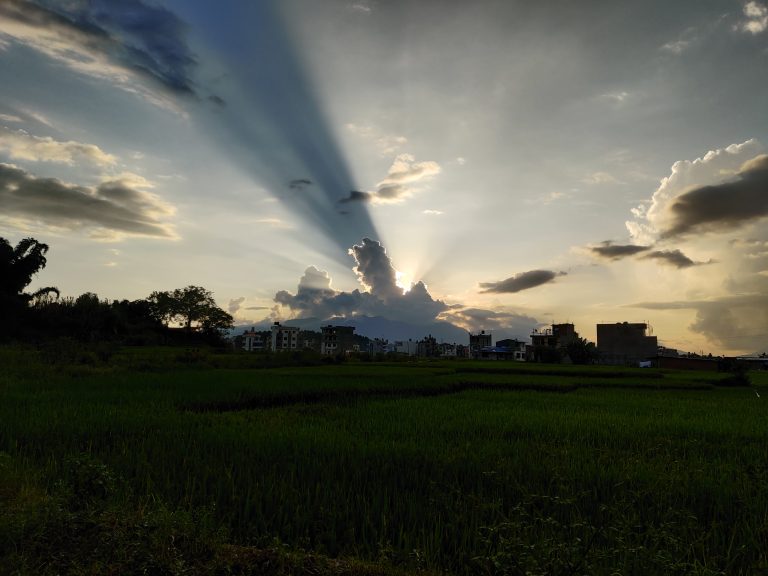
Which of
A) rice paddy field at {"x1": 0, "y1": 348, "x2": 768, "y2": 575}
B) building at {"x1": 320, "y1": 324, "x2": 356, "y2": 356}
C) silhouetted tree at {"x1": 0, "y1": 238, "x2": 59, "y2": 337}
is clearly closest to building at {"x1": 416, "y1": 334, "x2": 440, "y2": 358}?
building at {"x1": 320, "y1": 324, "x2": 356, "y2": 356}

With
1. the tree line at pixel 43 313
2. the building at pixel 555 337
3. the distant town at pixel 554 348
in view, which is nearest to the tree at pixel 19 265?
the tree line at pixel 43 313

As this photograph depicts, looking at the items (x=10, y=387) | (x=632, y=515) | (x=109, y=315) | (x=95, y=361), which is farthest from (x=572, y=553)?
(x=109, y=315)

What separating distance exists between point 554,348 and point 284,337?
69.4 metres

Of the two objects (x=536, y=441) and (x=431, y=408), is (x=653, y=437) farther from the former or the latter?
(x=431, y=408)

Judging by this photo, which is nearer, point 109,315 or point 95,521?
point 95,521

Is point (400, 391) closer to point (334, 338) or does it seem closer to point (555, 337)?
point (555, 337)

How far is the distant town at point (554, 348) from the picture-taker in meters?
49.9

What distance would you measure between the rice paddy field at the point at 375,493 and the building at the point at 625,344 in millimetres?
66212

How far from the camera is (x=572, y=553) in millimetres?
2959

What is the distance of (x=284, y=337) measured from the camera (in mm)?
110438

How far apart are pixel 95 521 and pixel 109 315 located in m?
46.4

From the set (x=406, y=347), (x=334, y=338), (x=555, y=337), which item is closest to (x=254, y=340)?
(x=334, y=338)

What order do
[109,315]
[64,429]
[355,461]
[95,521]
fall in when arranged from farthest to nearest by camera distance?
[109,315] < [64,429] < [355,461] < [95,521]

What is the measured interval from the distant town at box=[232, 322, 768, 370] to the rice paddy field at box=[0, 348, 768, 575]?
28.9 m
